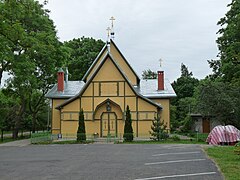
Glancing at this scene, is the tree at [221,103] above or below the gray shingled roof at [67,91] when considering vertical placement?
below

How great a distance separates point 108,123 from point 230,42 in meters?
14.4

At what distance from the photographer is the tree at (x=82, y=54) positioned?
56250 mm

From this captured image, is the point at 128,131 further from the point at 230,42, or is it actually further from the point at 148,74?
the point at 148,74

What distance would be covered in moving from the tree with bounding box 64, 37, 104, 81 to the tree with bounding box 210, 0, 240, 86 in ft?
76.2

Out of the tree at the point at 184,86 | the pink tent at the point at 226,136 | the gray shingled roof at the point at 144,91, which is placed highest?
the tree at the point at 184,86

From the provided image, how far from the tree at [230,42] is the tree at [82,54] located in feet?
76.2

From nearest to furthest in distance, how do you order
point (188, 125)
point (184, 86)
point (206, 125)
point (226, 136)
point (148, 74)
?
point (226, 136), point (206, 125), point (188, 125), point (184, 86), point (148, 74)

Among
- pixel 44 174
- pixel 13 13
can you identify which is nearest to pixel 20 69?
pixel 13 13

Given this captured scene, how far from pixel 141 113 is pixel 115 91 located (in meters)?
3.14

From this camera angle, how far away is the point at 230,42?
1421 inches

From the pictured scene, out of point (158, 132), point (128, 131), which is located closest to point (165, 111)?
point (158, 132)

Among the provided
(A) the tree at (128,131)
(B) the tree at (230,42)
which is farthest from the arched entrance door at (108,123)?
(B) the tree at (230,42)

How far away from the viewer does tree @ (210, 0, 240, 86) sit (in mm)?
33000

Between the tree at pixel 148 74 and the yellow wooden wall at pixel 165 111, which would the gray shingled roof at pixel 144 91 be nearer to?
the yellow wooden wall at pixel 165 111
